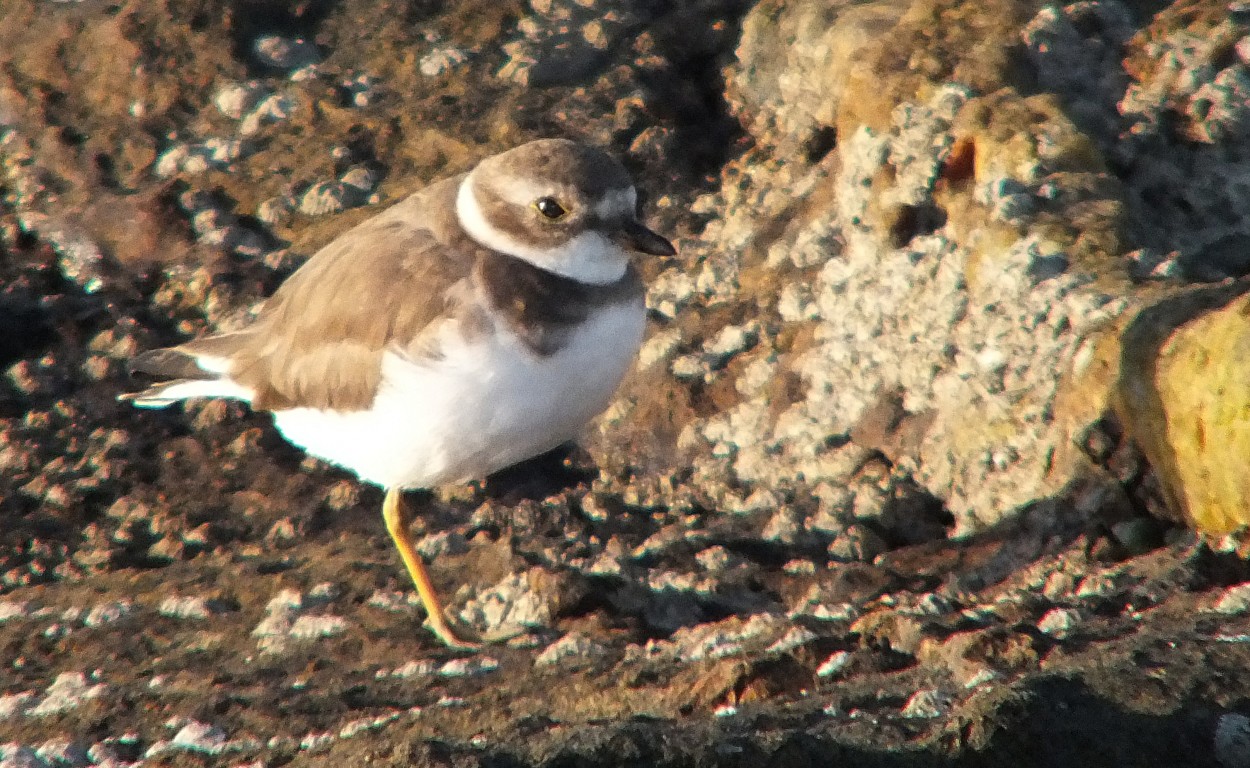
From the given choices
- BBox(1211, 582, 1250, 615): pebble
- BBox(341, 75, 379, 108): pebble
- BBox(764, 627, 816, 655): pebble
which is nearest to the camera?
BBox(1211, 582, 1250, 615): pebble

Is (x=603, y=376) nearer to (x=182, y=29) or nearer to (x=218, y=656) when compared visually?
(x=218, y=656)

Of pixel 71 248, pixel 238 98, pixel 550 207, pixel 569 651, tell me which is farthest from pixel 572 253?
pixel 71 248

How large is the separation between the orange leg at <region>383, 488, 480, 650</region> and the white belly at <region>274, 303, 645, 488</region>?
0.14 metres

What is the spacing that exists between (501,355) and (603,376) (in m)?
0.40

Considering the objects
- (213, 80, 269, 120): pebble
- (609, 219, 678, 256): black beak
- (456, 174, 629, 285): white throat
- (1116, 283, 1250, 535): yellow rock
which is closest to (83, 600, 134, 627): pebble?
(456, 174, 629, 285): white throat

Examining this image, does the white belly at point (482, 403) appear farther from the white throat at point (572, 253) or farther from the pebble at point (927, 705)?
the pebble at point (927, 705)

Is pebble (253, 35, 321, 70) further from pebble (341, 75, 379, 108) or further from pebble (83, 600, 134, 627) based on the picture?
pebble (83, 600, 134, 627)

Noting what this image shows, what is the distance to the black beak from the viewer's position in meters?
A: 4.48

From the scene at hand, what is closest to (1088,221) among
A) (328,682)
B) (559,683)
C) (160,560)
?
(559,683)

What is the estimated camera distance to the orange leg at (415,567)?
411 centimetres

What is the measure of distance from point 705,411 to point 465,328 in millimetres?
1392

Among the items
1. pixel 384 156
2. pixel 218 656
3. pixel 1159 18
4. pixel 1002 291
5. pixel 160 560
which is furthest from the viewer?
pixel 384 156

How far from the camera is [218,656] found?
13.6 ft

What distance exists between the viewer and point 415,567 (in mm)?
4445
